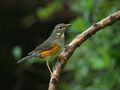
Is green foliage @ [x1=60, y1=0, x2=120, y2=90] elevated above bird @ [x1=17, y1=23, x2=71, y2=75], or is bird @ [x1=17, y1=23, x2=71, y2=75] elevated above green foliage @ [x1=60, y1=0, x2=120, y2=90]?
bird @ [x1=17, y1=23, x2=71, y2=75]

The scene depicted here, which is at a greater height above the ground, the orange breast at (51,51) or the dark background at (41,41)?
the orange breast at (51,51)

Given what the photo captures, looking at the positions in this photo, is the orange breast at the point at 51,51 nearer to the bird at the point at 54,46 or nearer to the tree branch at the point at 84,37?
the bird at the point at 54,46

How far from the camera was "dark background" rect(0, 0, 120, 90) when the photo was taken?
5496mm

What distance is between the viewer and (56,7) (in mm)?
7293

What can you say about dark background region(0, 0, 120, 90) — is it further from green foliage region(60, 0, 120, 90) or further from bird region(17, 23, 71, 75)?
bird region(17, 23, 71, 75)

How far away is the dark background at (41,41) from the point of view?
216 inches

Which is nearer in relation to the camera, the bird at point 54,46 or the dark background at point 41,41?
the bird at point 54,46

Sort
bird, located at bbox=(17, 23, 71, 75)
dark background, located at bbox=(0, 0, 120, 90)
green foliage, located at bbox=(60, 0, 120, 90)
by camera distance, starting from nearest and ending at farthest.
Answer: bird, located at bbox=(17, 23, 71, 75) < green foliage, located at bbox=(60, 0, 120, 90) < dark background, located at bbox=(0, 0, 120, 90)

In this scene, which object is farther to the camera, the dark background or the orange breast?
the dark background

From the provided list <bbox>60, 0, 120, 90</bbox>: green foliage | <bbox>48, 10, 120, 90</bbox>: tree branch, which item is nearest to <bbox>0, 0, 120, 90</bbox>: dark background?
<bbox>60, 0, 120, 90</bbox>: green foliage

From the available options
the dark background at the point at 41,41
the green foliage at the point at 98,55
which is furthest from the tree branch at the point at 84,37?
the dark background at the point at 41,41

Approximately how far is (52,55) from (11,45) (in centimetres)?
487


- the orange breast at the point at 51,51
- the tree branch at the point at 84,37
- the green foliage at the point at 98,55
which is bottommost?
the green foliage at the point at 98,55

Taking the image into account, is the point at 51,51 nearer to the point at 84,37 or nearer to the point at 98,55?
the point at 84,37
